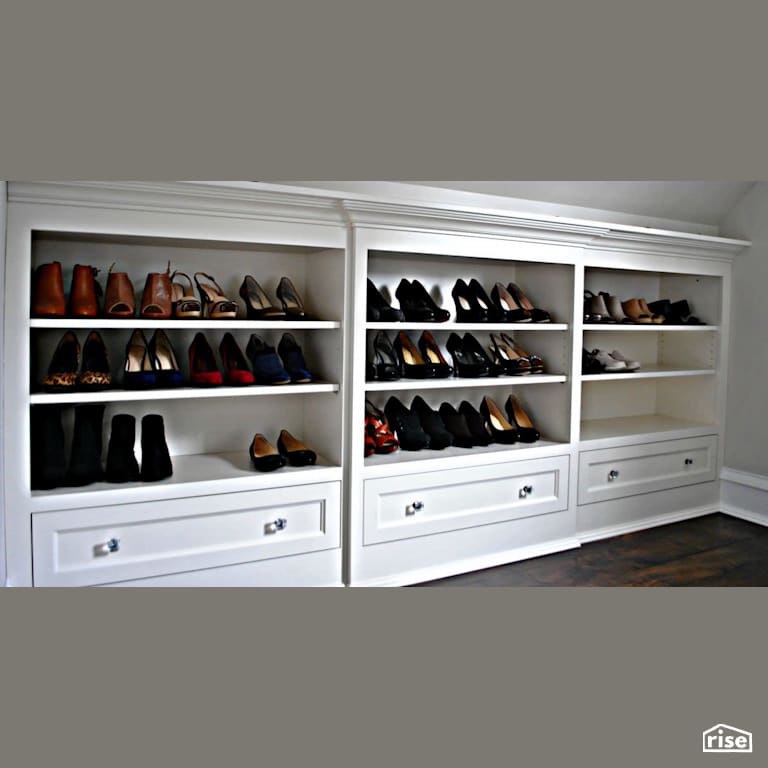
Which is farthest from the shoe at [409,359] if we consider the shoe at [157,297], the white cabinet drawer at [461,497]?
the shoe at [157,297]

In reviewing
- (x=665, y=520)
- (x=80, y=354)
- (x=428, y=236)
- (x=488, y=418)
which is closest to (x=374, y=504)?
(x=488, y=418)

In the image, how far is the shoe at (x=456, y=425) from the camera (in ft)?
11.4

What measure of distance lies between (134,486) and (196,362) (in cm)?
62

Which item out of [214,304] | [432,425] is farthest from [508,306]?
[214,304]

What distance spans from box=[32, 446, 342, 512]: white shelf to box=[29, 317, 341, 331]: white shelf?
0.62 m

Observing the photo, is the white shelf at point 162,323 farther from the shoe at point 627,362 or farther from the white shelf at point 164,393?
the shoe at point 627,362

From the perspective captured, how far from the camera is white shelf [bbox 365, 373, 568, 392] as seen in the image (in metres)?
3.12

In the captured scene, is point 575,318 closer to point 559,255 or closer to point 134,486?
point 559,255

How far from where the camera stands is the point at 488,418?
3.69 m

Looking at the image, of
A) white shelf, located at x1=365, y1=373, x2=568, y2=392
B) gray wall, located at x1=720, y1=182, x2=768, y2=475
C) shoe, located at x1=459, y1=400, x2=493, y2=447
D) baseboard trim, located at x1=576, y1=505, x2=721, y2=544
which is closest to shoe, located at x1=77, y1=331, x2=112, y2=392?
white shelf, located at x1=365, y1=373, x2=568, y2=392

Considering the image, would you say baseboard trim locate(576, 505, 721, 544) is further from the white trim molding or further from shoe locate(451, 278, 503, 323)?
shoe locate(451, 278, 503, 323)

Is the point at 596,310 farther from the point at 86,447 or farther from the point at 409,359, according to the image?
the point at 86,447

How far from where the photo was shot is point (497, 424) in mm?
3674

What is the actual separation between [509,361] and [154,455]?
186 cm
